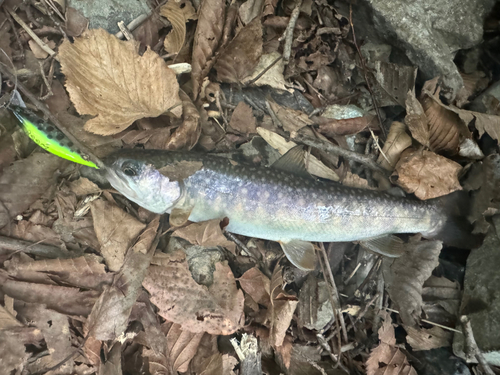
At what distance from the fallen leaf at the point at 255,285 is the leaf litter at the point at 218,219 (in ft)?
0.06

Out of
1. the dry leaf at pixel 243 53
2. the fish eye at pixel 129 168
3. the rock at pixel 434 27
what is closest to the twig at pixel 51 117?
the fish eye at pixel 129 168

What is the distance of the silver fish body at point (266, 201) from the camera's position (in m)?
2.10

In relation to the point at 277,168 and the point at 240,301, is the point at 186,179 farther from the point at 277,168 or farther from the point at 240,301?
the point at 240,301

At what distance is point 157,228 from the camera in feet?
7.54

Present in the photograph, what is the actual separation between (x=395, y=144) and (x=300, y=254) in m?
1.11

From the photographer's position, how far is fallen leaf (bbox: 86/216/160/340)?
6.80 feet

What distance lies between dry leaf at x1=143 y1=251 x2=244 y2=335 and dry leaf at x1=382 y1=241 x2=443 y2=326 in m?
1.13

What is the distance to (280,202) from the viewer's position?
2209mm

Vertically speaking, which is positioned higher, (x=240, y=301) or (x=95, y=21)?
(x=95, y=21)

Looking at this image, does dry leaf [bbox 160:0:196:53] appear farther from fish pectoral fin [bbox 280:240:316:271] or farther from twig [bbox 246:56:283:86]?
fish pectoral fin [bbox 280:240:316:271]

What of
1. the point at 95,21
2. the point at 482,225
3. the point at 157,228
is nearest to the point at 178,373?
the point at 157,228

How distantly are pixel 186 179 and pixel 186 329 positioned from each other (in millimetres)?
1022

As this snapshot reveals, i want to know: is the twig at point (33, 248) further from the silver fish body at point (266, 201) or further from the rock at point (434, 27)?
the rock at point (434, 27)

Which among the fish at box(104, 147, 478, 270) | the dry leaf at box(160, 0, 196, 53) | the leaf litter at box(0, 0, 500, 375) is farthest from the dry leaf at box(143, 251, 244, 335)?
the dry leaf at box(160, 0, 196, 53)
